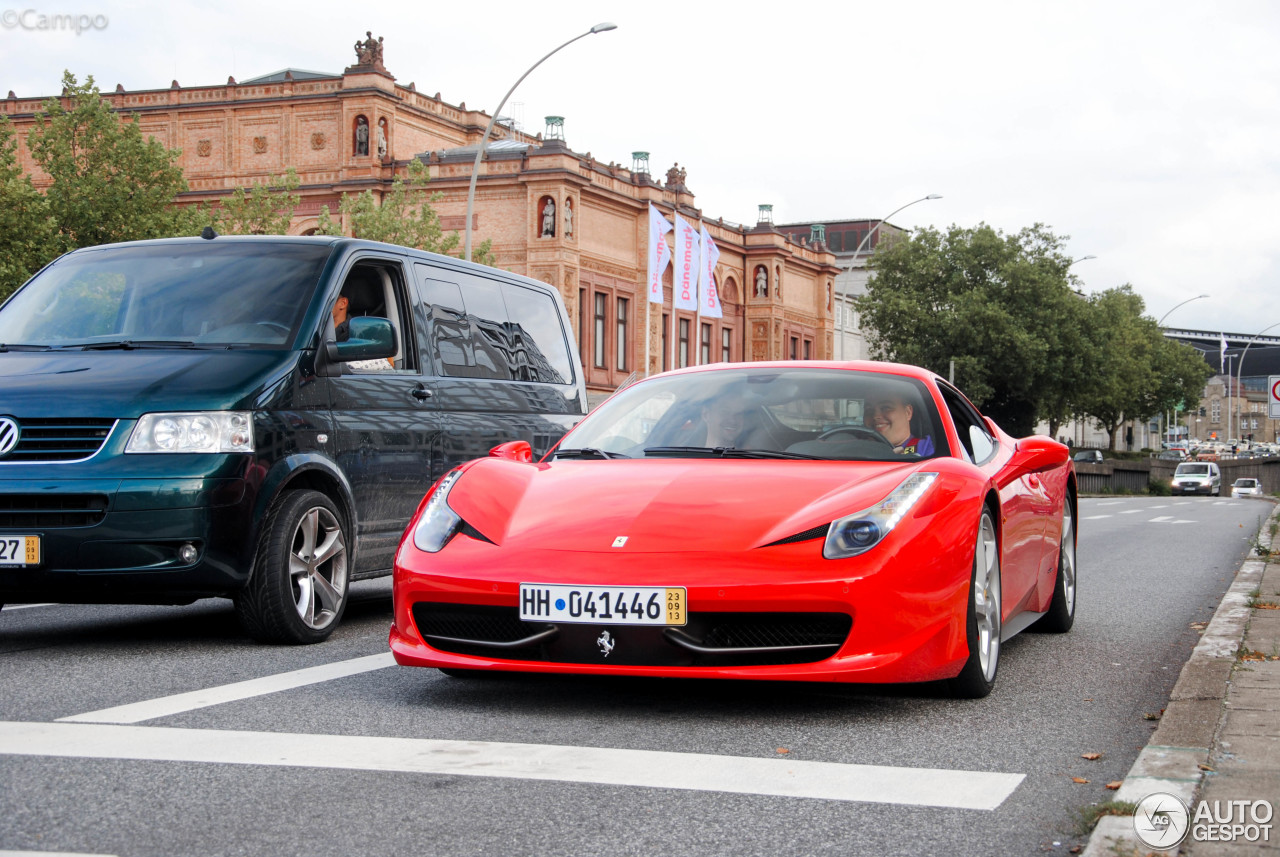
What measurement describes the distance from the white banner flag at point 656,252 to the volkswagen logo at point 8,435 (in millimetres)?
44357

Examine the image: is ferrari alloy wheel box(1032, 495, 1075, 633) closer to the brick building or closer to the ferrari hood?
the ferrari hood

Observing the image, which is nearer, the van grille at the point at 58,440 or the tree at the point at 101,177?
the van grille at the point at 58,440

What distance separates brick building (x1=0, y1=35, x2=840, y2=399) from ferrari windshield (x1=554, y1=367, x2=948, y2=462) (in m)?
45.9

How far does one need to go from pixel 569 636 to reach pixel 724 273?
64746 millimetres

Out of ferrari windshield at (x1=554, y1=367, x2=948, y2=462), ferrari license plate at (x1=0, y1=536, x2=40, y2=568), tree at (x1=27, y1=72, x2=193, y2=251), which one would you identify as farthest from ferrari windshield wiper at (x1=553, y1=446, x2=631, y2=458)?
tree at (x1=27, y1=72, x2=193, y2=251)

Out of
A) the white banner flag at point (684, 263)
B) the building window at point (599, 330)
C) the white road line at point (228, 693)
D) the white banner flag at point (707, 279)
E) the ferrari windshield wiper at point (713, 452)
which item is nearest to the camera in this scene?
the white road line at point (228, 693)

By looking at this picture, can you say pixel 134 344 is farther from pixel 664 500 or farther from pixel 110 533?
pixel 664 500

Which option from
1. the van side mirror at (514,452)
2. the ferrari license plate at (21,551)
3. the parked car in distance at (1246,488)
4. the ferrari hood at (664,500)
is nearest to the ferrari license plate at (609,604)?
the ferrari hood at (664,500)

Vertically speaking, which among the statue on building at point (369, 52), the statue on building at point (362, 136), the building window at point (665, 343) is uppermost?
the statue on building at point (369, 52)

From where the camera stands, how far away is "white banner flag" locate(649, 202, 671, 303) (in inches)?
1995

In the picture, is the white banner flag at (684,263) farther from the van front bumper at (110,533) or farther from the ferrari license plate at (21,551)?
the ferrari license plate at (21,551)

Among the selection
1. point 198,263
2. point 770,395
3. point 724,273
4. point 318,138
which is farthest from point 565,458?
point 724,273

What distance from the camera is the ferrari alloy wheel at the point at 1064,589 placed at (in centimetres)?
783

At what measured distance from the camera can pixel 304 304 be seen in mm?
7520
